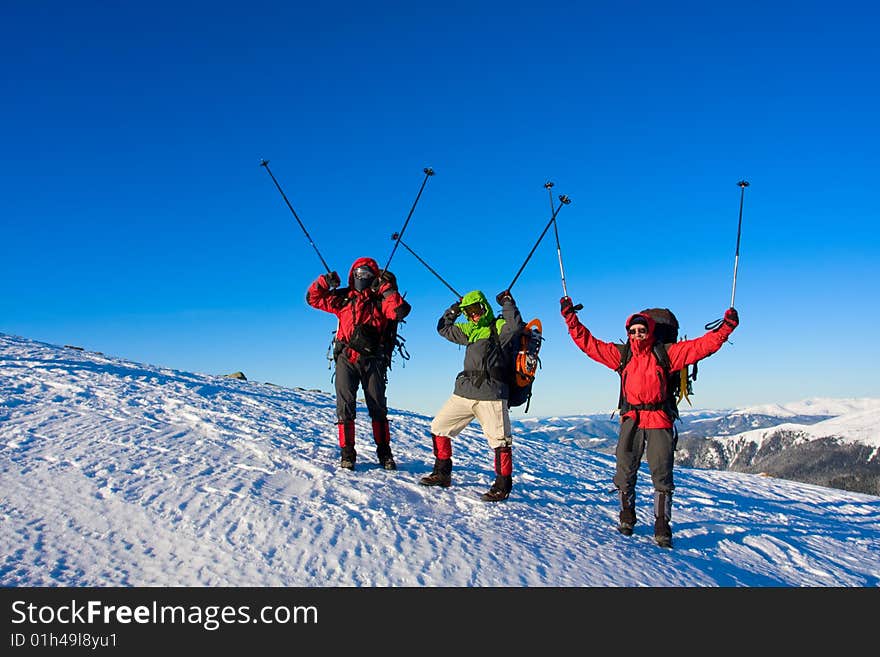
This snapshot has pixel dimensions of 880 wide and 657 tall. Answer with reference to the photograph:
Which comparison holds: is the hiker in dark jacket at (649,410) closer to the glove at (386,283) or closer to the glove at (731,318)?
the glove at (731,318)

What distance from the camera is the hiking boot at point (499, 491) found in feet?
20.7

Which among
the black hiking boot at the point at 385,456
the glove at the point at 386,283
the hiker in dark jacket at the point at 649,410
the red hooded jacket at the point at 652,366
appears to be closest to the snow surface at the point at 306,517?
the black hiking boot at the point at 385,456

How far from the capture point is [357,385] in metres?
7.05

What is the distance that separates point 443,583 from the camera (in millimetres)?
4023

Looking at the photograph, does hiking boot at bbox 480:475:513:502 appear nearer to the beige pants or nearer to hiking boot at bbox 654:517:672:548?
the beige pants

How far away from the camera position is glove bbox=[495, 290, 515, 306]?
6.71 meters

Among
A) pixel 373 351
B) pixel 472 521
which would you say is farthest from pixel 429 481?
pixel 373 351

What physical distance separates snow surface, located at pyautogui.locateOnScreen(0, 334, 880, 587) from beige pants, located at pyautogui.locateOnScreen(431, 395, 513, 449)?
0.75 meters

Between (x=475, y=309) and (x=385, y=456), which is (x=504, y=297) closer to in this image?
(x=475, y=309)

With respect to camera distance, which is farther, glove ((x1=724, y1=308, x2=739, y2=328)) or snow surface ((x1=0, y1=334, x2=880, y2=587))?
glove ((x1=724, y1=308, x2=739, y2=328))

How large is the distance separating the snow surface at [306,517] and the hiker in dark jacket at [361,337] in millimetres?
590

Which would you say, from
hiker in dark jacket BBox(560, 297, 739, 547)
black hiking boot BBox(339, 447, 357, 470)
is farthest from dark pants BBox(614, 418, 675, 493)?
black hiking boot BBox(339, 447, 357, 470)
